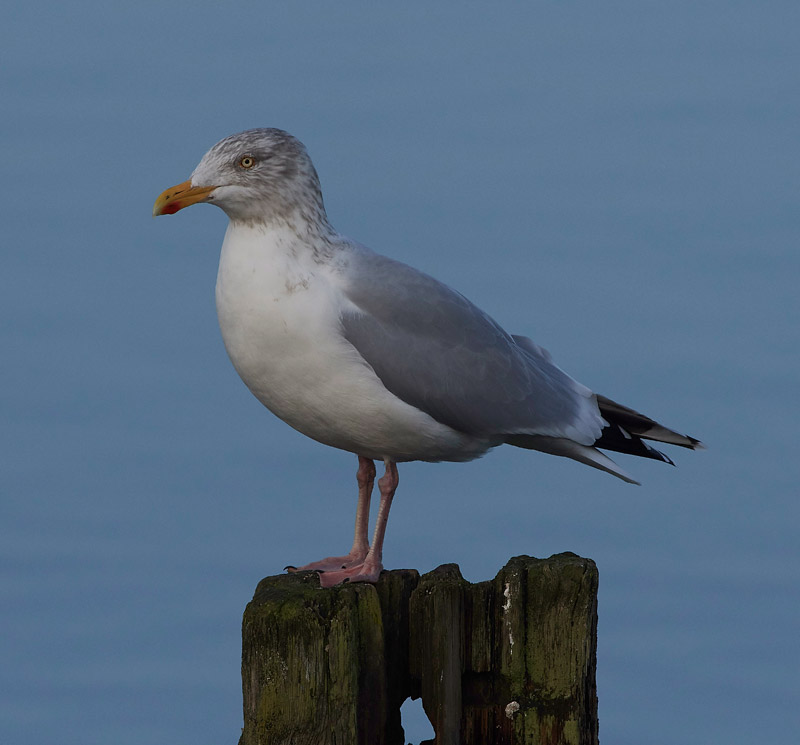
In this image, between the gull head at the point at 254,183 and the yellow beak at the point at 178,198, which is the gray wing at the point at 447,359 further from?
the yellow beak at the point at 178,198

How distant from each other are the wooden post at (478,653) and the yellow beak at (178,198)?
2035 millimetres

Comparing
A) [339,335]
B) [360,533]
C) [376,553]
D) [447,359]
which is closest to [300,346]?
[339,335]

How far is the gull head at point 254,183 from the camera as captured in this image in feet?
24.1

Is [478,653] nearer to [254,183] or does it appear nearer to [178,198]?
[254,183]

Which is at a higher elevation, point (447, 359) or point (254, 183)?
point (254, 183)

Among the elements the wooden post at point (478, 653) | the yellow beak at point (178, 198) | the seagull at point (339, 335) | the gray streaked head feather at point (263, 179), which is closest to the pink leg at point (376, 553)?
the seagull at point (339, 335)

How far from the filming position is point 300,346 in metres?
7.29

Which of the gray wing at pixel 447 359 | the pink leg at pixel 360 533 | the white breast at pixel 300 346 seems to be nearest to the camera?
the white breast at pixel 300 346

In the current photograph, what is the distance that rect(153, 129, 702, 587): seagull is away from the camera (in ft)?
24.1

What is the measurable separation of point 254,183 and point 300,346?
35.6 inches

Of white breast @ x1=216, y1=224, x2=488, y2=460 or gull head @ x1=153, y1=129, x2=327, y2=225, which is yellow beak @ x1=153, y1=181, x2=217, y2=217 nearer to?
gull head @ x1=153, y1=129, x2=327, y2=225

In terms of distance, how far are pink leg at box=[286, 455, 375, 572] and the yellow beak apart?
1.99 m

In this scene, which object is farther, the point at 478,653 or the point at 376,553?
the point at 376,553

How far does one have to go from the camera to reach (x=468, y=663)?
709 cm
